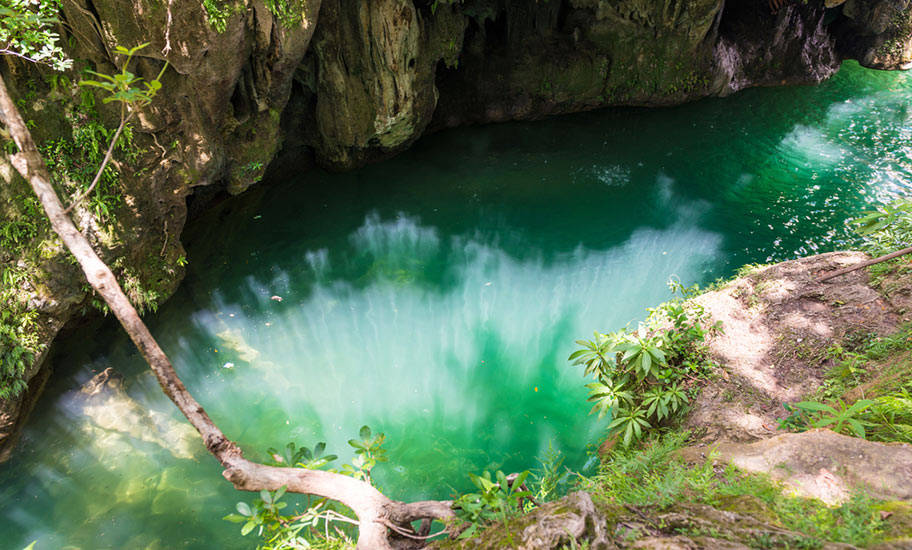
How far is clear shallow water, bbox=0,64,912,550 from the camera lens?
15.0 feet

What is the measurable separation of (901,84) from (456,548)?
1415 centimetres

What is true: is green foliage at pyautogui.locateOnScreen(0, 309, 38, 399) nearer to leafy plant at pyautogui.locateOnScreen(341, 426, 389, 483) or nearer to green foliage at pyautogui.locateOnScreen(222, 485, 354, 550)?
green foliage at pyautogui.locateOnScreen(222, 485, 354, 550)

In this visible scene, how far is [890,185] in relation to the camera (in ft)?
25.6

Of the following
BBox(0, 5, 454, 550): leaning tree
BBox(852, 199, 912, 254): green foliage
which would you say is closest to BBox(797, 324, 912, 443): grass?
BBox(852, 199, 912, 254): green foliage

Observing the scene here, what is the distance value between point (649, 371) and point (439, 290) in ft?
10.2

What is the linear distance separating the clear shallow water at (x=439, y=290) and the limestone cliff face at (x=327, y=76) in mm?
625

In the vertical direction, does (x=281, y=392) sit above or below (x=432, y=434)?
above

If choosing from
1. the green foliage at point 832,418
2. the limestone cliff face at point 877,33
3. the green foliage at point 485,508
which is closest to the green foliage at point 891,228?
the green foliage at point 832,418

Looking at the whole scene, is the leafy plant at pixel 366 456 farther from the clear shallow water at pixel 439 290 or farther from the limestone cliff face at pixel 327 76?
the limestone cliff face at pixel 327 76

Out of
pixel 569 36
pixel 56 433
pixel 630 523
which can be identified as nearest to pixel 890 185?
pixel 569 36

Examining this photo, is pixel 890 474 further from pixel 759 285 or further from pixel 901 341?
pixel 759 285

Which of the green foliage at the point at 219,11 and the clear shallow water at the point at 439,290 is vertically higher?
the green foliage at the point at 219,11

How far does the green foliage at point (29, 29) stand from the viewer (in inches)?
136

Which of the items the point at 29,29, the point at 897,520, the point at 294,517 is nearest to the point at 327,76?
the point at 29,29
